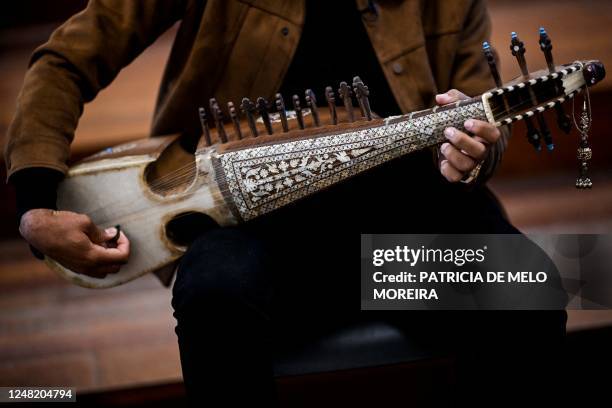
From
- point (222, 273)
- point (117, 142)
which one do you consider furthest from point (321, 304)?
point (117, 142)

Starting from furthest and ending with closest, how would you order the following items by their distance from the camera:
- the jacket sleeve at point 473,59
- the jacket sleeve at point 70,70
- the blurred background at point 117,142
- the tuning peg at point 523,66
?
the blurred background at point 117,142 → the jacket sleeve at point 473,59 → the jacket sleeve at point 70,70 → the tuning peg at point 523,66

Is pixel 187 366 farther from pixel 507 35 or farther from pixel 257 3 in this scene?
pixel 507 35

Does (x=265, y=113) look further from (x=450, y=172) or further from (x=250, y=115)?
(x=450, y=172)

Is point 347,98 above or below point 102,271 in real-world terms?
above

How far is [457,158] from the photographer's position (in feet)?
3.84

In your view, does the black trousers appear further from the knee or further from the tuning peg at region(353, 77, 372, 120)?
the tuning peg at region(353, 77, 372, 120)

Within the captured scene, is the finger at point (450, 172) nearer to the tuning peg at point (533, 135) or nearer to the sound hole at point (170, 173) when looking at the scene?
the tuning peg at point (533, 135)

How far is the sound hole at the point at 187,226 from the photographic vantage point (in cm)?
131

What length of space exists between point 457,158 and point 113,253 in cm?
62

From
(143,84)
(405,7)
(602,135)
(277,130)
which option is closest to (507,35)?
(602,135)

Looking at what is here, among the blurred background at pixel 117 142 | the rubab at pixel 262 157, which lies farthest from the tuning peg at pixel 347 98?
the blurred background at pixel 117 142

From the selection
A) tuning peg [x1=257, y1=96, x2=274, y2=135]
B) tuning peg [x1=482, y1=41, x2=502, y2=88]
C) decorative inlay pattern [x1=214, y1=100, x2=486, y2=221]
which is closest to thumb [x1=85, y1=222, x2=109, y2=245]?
decorative inlay pattern [x1=214, y1=100, x2=486, y2=221]

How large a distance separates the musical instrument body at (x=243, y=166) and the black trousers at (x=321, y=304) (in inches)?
3.5

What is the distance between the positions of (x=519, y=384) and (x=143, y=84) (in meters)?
2.15
